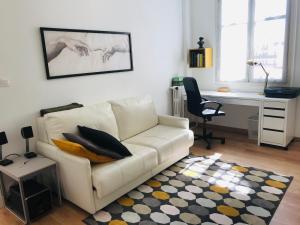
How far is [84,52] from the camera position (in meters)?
3.03

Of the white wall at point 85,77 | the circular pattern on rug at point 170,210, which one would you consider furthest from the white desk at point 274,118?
the circular pattern on rug at point 170,210

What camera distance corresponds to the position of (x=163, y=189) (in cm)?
269

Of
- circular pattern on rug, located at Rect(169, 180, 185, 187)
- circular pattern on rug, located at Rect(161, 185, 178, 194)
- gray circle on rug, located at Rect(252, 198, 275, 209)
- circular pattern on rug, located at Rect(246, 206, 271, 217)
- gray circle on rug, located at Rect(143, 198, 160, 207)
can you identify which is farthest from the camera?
circular pattern on rug, located at Rect(169, 180, 185, 187)

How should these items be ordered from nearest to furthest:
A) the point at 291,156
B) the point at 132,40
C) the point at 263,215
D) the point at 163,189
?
the point at 263,215
the point at 163,189
the point at 291,156
the point at 132,40

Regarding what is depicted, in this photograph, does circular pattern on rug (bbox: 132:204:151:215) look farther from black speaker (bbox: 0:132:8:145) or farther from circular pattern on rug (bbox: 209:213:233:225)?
black speaker (bbox: 0:132:8:145)

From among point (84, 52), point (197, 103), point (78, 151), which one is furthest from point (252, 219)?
point (84, 52)

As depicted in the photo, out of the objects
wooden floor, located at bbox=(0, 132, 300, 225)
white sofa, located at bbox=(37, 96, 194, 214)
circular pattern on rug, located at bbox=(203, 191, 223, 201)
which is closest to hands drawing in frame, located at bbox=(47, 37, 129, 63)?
white sofa, located at bbox=(37, 96, 194, 214)

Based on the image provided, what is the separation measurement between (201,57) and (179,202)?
2771mm

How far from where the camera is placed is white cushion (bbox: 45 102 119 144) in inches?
97.8

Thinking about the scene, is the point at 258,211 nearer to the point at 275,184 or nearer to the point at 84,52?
the point at 275,184

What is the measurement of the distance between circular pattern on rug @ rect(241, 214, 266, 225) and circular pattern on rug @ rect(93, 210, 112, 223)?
1.18 metres

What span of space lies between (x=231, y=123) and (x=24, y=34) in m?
3.50

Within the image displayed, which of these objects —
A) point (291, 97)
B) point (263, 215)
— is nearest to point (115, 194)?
point (263, 215)

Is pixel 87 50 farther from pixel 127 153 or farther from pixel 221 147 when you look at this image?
pixel 221 147
